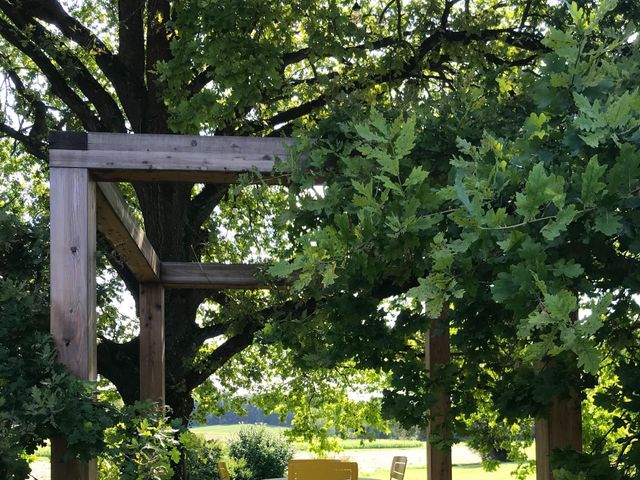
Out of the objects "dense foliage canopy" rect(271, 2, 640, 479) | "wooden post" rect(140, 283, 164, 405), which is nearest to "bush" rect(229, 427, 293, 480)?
"wooden post" rect(140, 283, 164, 405)

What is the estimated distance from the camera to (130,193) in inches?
375

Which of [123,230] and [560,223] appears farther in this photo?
[123,230]

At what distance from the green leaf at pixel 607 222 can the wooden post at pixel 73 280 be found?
2.38 m

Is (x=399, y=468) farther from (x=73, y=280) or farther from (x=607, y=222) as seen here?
(x=607, y=222)

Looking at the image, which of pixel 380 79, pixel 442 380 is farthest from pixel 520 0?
pixel 442 380

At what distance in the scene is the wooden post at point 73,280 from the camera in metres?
3.73

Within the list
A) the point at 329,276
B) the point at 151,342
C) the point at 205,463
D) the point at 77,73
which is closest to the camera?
the point at 329,276

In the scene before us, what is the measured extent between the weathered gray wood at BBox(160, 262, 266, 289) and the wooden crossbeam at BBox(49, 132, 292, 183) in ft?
7.80

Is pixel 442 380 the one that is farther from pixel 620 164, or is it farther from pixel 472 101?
pixel 620 164

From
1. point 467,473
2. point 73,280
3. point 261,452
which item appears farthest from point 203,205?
point 467,473

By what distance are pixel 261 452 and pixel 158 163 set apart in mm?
8723

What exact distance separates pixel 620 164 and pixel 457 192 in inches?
14.2

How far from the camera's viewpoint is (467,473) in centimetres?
Result: 2312

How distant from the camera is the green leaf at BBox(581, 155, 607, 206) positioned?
190cm
